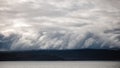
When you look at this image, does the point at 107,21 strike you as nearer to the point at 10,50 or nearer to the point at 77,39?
the point at 77,39

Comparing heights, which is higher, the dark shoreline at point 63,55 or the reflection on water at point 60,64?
the dark shoreline at point 63,55

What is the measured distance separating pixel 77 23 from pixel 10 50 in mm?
675

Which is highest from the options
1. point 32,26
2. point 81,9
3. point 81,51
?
point 81,9

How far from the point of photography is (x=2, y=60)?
73.7 inches

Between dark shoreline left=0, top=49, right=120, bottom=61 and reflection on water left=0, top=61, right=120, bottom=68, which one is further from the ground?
dark shoreline left=0, top=49, right=120, bottom=61

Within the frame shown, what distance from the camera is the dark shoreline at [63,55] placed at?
1.81 meters

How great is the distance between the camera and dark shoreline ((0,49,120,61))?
1810mm

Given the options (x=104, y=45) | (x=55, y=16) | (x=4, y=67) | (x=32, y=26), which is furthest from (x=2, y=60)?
(x=104, y=45)

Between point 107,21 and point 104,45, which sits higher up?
point 107,21

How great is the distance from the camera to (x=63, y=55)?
1834mm

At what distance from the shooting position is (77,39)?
1.82 meters

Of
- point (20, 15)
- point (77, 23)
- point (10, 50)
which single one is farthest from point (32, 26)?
point (77, 23)

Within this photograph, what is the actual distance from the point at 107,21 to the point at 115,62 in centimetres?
38

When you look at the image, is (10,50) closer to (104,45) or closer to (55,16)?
(55,16)
